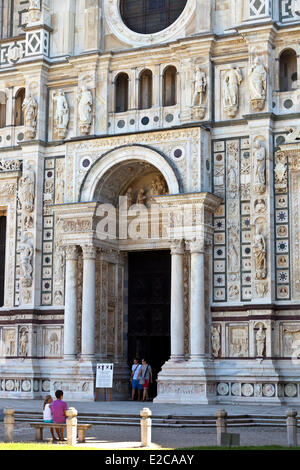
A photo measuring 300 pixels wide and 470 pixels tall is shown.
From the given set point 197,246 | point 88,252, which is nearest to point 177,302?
point 197,246

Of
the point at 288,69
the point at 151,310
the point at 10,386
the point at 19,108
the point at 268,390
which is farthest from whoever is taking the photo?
the point at 19,108

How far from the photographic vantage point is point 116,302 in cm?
3394

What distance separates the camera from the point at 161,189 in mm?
33719

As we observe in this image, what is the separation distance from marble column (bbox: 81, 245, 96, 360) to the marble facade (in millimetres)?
51

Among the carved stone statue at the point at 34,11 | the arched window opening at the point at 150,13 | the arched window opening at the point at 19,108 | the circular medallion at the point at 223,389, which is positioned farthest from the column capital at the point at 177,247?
the carved stone statue at the point at 34,11

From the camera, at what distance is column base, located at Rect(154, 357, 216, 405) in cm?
2950

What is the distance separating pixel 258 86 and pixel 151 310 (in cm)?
942

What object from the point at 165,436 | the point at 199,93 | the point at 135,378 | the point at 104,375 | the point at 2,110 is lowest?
the point at 165,436

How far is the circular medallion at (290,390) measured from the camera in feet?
95.2

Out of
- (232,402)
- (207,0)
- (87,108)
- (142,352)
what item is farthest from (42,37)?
(232,402)

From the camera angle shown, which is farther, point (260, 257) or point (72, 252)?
point (72, 252)

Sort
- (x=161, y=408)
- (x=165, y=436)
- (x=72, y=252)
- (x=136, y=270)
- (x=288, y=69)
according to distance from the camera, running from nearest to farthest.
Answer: (x=165, y=436) → (x=161, y=408) → (x=288, y=69) → (x=72, y=252) → (x=136, y=270)

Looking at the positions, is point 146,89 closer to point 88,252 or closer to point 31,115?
point 31,115

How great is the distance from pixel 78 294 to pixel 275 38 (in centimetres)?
1174
